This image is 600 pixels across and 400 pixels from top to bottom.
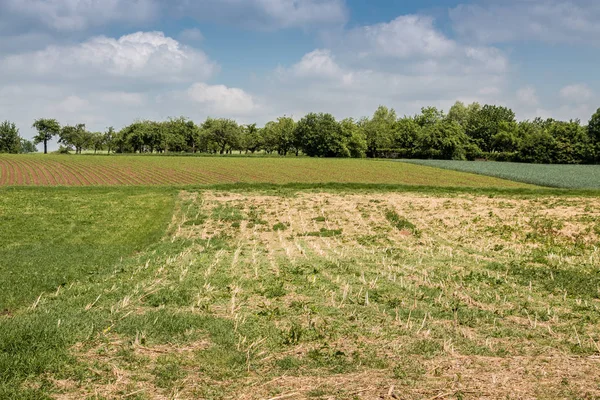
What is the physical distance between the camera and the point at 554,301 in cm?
1159

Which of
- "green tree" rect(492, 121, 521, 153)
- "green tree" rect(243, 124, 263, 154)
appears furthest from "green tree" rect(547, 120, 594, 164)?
"green tree" rect(243, 124, 263, 154)

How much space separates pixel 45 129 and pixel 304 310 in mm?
168096

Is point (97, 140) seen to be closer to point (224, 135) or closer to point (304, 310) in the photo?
point (224, 135)

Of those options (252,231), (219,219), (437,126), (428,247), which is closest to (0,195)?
(219,219)

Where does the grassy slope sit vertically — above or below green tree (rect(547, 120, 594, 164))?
below

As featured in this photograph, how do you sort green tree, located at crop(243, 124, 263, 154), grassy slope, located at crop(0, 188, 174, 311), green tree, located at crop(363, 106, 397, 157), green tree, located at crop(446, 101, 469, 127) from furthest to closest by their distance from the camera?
green tree, located at crop(446, 101, 469, 127), green tree, located at crop(243, 124, 263, 154), green tree, located at crop(363, 106, 397, 157), grassy slope, located at crop(0, 188, 174, 311)

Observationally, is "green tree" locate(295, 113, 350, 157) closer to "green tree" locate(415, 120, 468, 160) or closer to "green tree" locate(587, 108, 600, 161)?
"green tree" locate(415, 120, 468, 160)

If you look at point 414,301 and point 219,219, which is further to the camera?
point 219,219

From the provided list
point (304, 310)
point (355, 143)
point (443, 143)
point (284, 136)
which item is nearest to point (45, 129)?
point (284, 136)

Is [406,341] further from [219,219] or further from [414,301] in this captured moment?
[219,219]

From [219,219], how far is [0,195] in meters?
14.7

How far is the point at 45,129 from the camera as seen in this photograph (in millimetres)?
155875

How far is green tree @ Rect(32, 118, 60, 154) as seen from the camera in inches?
6083

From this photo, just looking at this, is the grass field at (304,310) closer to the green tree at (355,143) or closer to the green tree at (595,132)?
the green tree at (595,132)
